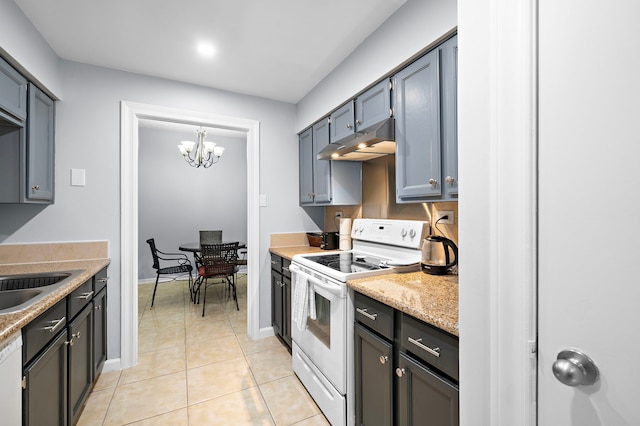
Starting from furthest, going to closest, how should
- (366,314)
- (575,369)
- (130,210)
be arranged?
(130,210)
(366,314)
(575,369)

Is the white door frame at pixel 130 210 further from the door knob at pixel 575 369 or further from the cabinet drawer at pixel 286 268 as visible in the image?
the door knob at pixel 575 369

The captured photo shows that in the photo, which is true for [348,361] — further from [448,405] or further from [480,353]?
[480,353]

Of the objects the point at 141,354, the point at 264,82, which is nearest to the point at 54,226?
the point at 141,354

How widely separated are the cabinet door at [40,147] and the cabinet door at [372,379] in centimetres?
225

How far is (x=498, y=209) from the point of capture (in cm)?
72

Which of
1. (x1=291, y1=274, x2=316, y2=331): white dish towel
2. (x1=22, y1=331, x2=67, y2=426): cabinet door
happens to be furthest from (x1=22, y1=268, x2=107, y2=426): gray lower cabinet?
(x1=291, y1=274, x2=316, y2=331): white dish towel

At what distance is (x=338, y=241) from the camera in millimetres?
2758

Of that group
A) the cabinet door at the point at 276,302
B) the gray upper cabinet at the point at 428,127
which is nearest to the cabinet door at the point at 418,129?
the gray upper cabinet at the point at 428,127

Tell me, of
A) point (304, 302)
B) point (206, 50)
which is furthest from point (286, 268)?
point (206, 50)

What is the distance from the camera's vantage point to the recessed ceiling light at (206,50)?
6.61ft

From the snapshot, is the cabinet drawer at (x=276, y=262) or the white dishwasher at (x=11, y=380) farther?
the cabinet drawer at (x=276, y=262)

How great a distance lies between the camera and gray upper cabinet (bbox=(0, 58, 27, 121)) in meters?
1.56

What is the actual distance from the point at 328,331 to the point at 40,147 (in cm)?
229

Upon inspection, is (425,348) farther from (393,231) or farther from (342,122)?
(342,122)
